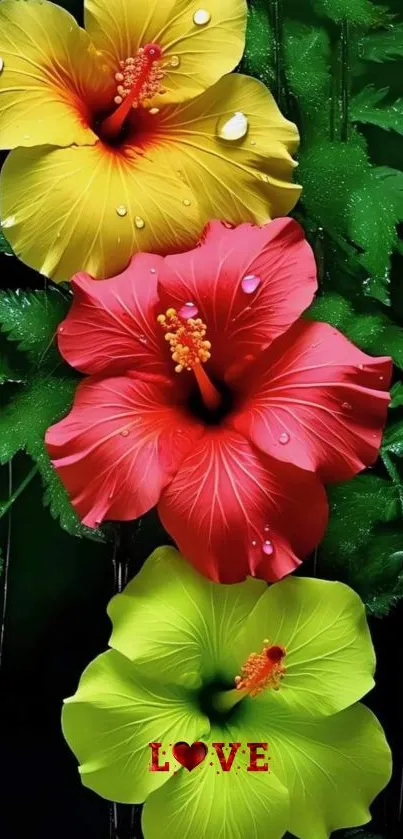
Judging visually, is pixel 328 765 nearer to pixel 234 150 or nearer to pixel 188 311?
pixel 188 311

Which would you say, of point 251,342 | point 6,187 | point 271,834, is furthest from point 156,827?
point 6,187

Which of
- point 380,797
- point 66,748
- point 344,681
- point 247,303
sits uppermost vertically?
point 247,303

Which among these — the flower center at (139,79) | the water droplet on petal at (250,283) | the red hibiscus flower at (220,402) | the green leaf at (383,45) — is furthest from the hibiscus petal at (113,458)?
the green leaf at (383,45)

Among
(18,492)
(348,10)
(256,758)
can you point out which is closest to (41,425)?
(18,492)

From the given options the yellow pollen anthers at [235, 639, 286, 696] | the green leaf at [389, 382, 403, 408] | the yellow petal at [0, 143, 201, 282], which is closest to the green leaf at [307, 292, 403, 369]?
the green leaf at [389, 382, 403, 408]

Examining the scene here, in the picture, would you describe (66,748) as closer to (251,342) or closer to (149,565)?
(149,565)

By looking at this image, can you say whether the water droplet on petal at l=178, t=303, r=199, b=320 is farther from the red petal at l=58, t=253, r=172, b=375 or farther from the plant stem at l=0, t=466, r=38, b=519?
the plant stem at l=0, t=466, r=38, b=519

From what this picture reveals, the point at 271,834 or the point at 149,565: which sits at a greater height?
the point at 149,565
